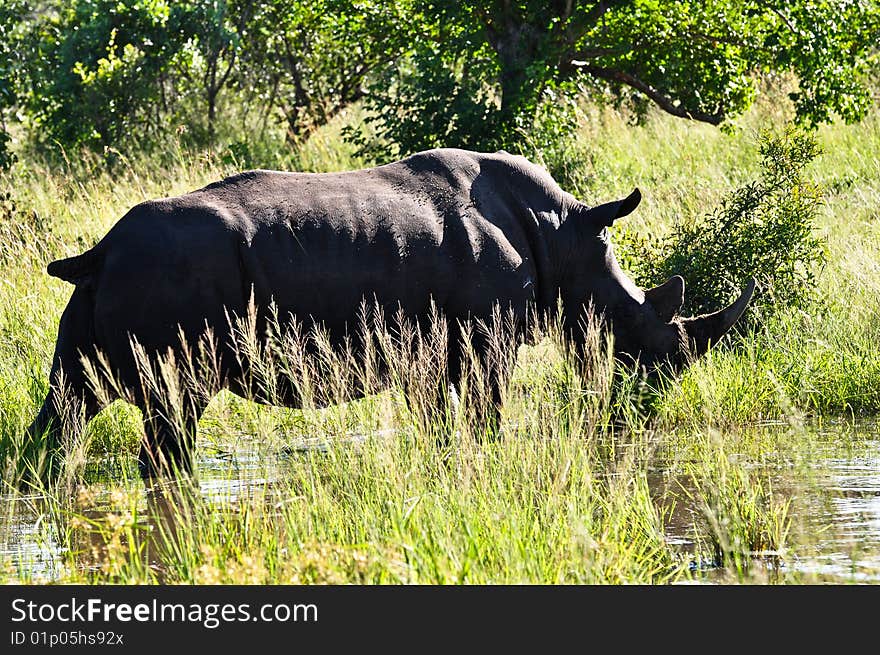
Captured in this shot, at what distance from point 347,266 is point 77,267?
133 cm

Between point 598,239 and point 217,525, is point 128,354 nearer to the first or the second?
point 217,525

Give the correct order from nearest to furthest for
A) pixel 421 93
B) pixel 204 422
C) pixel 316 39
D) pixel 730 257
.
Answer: pixel 204 422 < pixel 730 257 < pixel 421 93 < pixel 316 39

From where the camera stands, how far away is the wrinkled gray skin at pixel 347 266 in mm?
6234

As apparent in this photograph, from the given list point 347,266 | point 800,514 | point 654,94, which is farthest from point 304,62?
point 800,514

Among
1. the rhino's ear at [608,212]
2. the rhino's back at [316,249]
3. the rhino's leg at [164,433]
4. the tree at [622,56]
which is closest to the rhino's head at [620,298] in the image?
the rhino's ear at [608,212]

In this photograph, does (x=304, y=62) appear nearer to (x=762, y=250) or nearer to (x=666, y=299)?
(x=762, y=250)

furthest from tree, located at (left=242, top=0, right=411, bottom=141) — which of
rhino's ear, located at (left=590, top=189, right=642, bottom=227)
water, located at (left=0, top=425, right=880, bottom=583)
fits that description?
water, located at (left=0, top=425, right=880, bottom=583)

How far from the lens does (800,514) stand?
5.73m

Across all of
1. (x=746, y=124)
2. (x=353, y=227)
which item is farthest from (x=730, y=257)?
(x=746, y=124)

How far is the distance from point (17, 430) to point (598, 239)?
3.41 metres

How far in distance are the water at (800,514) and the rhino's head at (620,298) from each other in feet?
3.20

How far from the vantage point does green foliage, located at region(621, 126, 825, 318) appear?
9.27 m

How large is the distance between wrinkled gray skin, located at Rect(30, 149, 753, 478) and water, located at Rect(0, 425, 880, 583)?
42 centimetres

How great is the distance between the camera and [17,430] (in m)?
→ 6.82
